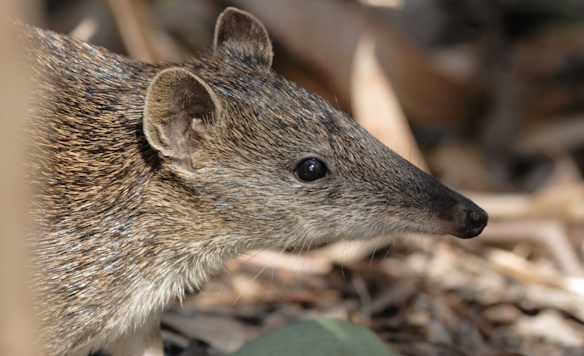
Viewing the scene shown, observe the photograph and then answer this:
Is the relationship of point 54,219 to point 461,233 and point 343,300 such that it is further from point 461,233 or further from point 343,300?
point 343,300

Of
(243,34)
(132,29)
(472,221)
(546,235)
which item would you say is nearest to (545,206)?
(546,235)

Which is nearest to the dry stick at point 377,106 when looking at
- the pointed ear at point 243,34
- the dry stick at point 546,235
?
the dry stick at point 546,235

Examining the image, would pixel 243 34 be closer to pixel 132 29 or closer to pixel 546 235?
pixel 132 29

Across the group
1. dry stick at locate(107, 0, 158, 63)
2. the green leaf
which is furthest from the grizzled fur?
dry stick at locate(107, 0, 158, 63)

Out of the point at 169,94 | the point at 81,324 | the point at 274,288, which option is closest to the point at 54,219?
the point at 81,324

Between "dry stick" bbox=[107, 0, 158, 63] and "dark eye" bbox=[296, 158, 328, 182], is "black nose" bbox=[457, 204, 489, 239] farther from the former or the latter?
"dry stick" bbox=[107, 0, 158, 63]

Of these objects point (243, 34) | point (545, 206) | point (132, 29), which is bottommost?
point (243, 34)

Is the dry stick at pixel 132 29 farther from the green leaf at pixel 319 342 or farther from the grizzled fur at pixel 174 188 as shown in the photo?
the green leaf at pixel 319 342
